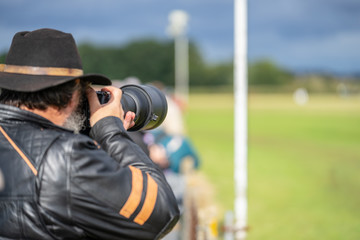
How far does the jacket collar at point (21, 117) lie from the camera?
1.52 m

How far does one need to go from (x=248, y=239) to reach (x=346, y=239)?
1.36 meters

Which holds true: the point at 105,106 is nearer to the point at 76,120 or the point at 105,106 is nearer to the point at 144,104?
the point at 76,120

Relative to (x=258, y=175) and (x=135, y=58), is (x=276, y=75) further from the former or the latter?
(x=258, y=175)

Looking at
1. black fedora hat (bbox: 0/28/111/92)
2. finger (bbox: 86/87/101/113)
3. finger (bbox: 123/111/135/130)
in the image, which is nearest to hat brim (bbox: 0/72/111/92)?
black fedora hat (bbox: 0/28/111/92)

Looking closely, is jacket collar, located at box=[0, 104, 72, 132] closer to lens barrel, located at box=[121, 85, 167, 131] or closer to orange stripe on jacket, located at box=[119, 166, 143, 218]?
orange stripe on jacket, located at box=[119, 166, 143, 218]

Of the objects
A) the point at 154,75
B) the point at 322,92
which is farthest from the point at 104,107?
the point at 154,75

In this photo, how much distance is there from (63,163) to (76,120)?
25cm

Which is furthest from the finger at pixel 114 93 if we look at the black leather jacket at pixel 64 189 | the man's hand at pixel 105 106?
the black leather jacket at pixel 64 189

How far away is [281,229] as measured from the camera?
640cm

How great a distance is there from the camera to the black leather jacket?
1429 mm

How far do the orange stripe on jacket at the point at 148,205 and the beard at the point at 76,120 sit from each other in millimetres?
342

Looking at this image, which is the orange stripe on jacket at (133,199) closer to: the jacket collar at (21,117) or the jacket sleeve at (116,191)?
the jacket sleeve at (116,191)

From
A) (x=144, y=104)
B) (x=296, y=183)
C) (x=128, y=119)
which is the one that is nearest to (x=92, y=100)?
(x=128, y=119)

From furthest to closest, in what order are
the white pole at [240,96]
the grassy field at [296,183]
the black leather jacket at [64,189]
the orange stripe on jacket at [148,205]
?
the grassy field at [296,183] < the white pole at [240,96] < the orange stripe on jacket at [148,205] < the black leather jacket at [64,189]
